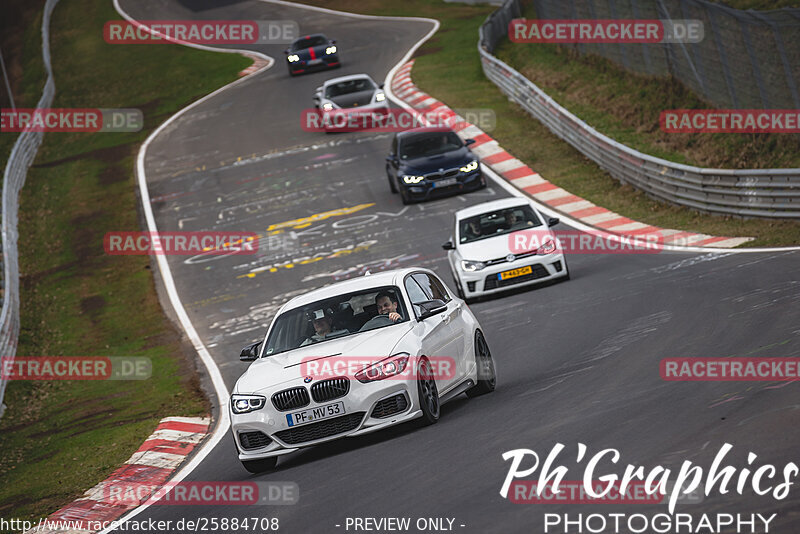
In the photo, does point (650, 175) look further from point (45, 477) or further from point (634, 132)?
point (45, 477)

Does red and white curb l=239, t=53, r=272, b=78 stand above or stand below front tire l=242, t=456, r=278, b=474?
below

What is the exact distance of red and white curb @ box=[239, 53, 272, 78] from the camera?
2079 inches

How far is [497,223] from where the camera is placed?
66.0ft

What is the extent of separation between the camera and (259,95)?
46.3 m

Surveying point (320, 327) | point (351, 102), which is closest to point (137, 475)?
point (320, 327)

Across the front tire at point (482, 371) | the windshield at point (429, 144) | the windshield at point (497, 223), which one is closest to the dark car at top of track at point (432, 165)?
the windshield at point (429, 144)

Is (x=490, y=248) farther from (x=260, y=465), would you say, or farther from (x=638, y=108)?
(x=638, y=108)

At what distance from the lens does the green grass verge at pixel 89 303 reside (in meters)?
15.0

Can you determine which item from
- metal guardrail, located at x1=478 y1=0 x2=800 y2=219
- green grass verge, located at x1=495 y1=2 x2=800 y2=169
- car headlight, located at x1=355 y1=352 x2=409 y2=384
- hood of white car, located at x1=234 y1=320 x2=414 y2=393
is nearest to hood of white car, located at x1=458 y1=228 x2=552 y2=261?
metal guardrail, located at x1=478 y1=0 x2=800 y2=219

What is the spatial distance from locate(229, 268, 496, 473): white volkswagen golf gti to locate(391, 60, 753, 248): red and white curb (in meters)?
10.1

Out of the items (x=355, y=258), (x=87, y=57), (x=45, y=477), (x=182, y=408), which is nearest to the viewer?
(x=45, y=477)

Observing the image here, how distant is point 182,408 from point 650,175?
13.0 m

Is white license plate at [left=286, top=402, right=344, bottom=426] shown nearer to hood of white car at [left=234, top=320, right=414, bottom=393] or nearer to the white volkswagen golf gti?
the white volkswagen golf gti

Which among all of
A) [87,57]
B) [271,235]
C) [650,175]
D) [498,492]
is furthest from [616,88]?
[87,57]
